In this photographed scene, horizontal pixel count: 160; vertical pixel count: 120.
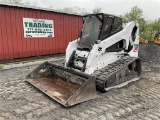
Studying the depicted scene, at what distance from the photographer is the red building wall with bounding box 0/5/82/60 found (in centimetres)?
820

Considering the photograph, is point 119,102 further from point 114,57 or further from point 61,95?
point 114,57

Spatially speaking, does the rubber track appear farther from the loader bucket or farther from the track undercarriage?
the loader bucket

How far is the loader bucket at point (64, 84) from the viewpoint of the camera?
360 cm

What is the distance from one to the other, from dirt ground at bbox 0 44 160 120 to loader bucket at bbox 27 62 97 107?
0.45 feet

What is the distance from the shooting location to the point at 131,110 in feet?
11.2

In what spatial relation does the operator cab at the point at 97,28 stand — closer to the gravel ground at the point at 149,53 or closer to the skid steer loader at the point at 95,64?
the skid steer loader at the point at 95,64

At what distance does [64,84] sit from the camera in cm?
457

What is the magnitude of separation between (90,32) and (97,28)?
283mm

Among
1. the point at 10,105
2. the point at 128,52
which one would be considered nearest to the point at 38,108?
the point at 10,105

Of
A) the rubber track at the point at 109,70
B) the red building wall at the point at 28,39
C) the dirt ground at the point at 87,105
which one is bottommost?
the dirt ground at the point at 87,105

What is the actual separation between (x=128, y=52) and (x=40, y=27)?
18.4 feet

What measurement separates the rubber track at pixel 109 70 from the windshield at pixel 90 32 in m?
0.88

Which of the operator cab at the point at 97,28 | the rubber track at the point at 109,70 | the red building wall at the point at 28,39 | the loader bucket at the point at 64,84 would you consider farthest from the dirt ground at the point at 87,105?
the red building wall at the point at 28,39

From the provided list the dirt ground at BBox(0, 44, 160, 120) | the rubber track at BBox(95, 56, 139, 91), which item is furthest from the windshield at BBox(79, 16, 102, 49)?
the dirt ground at BBox(0, 44, 160, 120)
